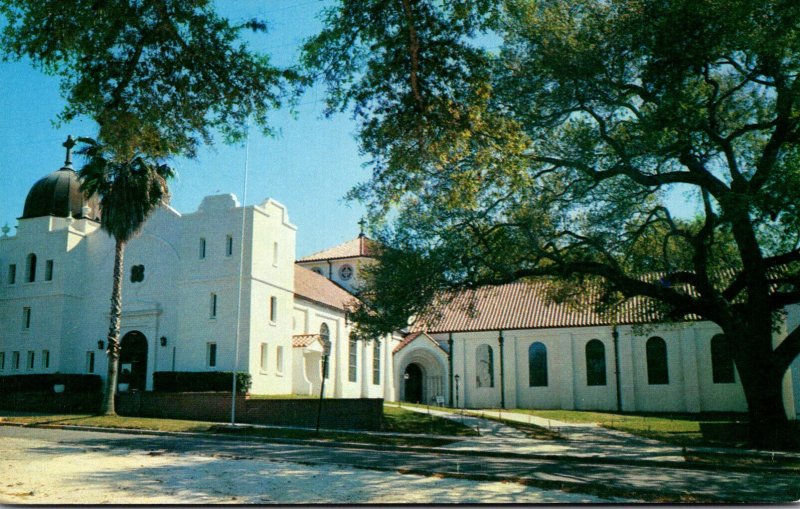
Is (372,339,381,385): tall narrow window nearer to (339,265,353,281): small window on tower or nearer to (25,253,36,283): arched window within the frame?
(339,265,353,281): small window on tower

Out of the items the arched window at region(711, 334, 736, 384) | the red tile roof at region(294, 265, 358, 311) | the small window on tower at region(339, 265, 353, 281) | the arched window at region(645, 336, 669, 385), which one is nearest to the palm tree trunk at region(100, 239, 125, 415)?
the red tile roof at region(294, 265, 358, 311)

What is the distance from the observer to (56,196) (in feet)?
46.1

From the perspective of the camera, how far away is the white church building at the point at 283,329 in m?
15.1

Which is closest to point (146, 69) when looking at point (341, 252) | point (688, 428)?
point (688, 428)

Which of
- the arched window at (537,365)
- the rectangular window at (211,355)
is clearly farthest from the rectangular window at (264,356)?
the arched window at (537,365)

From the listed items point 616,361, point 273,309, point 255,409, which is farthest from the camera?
point 616,361

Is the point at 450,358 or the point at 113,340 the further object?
the point at 450,358

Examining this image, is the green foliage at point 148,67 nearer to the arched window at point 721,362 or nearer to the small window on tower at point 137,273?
the small window on tower at point 137,273

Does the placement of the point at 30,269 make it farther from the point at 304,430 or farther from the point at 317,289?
A: the point at 317,289

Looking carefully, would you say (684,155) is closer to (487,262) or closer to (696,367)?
(487,262)

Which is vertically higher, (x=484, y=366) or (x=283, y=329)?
(x=283, y=329)

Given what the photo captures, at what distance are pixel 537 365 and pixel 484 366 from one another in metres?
3.10

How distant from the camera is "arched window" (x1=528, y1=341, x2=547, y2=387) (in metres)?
37.3

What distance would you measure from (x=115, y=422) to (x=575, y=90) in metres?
16.3
